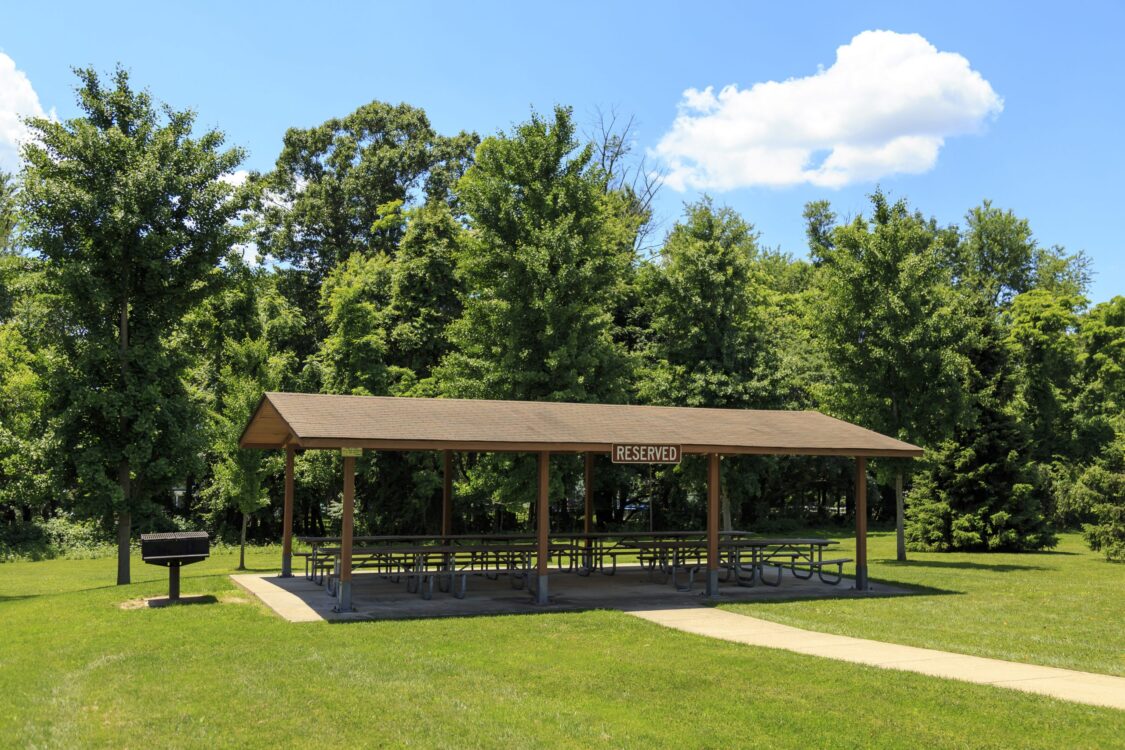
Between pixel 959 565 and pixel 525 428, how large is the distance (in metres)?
13.1

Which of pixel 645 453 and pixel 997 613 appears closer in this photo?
pixel 997 613

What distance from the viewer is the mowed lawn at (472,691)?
6309mm

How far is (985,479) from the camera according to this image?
2617 cm

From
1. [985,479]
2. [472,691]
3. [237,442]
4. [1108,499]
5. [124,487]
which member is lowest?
[472,691]

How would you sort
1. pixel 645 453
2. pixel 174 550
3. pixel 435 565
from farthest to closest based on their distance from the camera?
pixel 435 565
pixel 645 453
pixel 174 550

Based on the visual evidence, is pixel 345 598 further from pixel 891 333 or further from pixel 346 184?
pixel 346 184

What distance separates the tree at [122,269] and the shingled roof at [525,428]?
3.06m

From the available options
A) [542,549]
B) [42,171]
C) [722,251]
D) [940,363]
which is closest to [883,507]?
[722,251]

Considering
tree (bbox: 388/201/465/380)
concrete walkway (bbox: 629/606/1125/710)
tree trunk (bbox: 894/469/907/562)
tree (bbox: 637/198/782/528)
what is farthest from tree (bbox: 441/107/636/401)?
concrete walkway (bbox: 629/606/1125/710)

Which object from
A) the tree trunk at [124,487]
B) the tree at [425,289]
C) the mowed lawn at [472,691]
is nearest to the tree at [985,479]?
the mowed lawn at [472,691]

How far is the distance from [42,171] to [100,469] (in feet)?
20.1

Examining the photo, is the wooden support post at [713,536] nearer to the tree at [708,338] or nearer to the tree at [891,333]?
the tree at [891,333]

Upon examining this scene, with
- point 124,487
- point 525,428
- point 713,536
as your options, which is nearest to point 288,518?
point 124,487

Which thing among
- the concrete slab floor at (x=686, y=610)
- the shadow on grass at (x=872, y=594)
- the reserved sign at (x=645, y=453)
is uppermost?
the reserved sign at (x=645, y=453)
